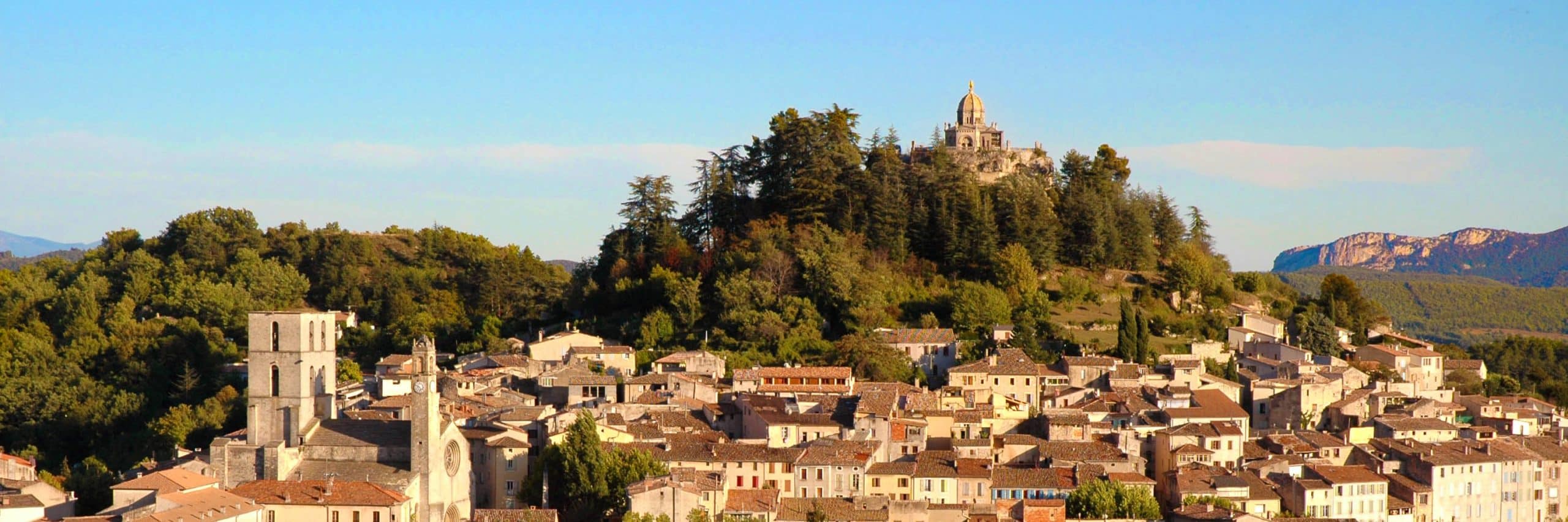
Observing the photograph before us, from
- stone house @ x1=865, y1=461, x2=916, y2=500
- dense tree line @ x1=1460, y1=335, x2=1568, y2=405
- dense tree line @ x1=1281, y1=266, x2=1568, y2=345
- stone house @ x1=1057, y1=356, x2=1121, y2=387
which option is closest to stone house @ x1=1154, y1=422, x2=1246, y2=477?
stone house @ x1=1057, y1=356, x2=1121, y2=387

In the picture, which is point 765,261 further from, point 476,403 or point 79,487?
point 79,487

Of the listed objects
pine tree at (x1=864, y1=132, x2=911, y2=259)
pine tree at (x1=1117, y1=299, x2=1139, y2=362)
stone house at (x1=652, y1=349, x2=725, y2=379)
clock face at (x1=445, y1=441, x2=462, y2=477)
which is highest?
pine tree at (x1=864, y1=132, x2=911, y2=259)

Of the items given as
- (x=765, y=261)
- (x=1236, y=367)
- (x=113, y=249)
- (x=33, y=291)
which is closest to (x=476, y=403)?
(x=765, y=261)

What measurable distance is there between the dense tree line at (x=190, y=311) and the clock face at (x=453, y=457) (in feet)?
43.6

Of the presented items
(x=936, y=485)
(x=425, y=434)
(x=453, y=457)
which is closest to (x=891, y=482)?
(x=936, y=485)

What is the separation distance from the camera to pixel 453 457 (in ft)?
127

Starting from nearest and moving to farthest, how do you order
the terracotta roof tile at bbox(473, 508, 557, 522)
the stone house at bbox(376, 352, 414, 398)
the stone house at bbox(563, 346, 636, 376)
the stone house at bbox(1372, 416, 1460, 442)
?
the terracotta roof tile at bbox(473, 508, 557, 522), the stone house at bbox(1372, 416, 1460, 442), the stone house at bbox(376, 352, 414, 398), the stone house at bbox(563, 346, 636, 376)

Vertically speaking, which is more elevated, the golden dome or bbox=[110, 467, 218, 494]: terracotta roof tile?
the golden dome

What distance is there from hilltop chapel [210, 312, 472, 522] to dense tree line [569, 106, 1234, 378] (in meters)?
17.7

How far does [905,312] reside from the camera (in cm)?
6128

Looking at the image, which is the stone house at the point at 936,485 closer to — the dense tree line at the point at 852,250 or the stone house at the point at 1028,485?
the stone house at the point at 1028,485

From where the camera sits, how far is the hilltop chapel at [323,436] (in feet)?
124

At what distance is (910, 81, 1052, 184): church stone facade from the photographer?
70375mm

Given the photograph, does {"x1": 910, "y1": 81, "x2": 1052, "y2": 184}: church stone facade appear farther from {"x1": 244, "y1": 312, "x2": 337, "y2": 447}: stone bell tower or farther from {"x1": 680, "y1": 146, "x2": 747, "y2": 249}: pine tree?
{"x1": 244, "y1": 312, "x2": 337, "y2": 447}: stone bell tower
